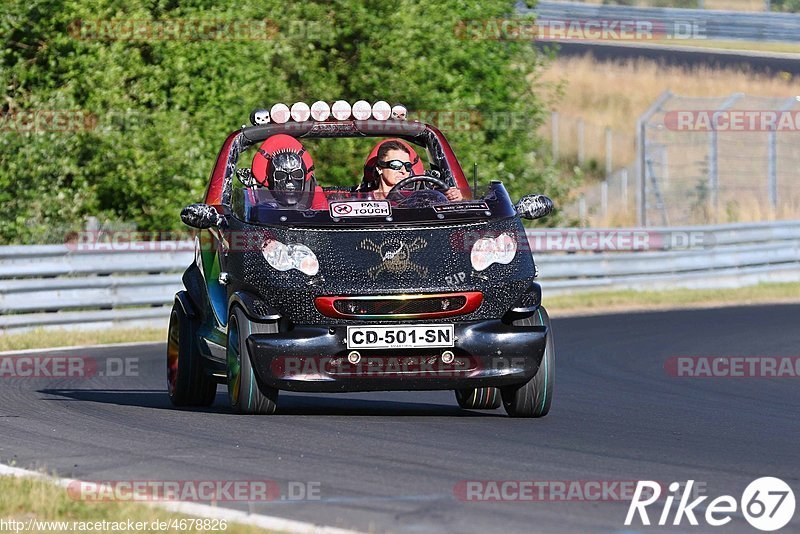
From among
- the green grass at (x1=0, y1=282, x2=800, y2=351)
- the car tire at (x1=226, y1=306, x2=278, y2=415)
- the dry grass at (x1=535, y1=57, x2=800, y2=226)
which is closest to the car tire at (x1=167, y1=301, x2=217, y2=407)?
the car tire at (x1=226, y1=306, x2=278, y2=415)

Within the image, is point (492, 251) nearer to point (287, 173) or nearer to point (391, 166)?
point (391, 166)

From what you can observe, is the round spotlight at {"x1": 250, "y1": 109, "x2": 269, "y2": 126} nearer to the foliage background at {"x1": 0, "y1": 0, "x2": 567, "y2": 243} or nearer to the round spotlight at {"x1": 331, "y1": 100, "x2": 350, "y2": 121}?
the round spotlight at {"x1": 331, "y1": 100, "x2": 350, "y2": 121}

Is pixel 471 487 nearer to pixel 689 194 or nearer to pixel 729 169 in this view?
pixel 689 194

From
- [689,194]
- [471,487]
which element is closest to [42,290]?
[471,487]

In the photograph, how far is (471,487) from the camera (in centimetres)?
657

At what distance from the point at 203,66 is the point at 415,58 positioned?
3892 millimetres

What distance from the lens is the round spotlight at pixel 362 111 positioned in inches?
402

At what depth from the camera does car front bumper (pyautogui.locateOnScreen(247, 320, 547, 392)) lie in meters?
8.59

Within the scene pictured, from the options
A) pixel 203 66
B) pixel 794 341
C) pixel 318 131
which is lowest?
pixel 794 341

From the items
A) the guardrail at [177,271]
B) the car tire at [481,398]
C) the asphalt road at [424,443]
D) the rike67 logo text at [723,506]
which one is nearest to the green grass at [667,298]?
the guardrail at [177,271]

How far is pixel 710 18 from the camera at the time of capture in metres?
51.6

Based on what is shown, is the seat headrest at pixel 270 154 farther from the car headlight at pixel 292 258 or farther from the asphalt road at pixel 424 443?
the asphalt road at pixel 424 443

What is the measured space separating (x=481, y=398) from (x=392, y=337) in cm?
154

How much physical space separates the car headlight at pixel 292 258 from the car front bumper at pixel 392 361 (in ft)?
1.05
